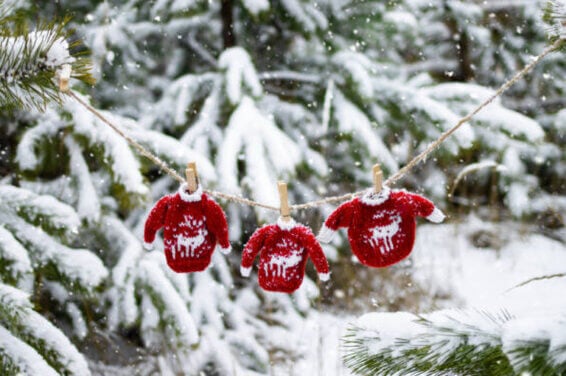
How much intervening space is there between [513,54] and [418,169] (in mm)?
1588

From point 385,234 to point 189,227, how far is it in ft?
1.74

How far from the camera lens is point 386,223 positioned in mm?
1206

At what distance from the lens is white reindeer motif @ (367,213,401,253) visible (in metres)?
1.21

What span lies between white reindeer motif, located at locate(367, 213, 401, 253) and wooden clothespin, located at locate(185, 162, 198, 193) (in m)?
0.49

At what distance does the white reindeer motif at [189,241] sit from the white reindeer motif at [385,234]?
0.46 metres

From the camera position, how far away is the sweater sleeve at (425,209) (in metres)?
1.20

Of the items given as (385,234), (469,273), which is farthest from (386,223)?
(469,273)

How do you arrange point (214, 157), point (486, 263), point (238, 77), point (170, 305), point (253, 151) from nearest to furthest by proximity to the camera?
point (170, 305)
point (253, 151)
point (238, 77)
point (214, 157)
point (486, 263)

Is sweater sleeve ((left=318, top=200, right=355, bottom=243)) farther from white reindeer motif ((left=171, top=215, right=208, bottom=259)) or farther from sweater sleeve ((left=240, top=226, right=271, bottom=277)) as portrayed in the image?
white reindeer motif ((left=171, top=215, right=208, bottom=259))

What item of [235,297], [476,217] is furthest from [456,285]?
[235,297]

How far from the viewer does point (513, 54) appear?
4672 mm

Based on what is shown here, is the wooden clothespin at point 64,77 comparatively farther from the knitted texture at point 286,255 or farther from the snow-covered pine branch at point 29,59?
the knitted texture at point 286,255

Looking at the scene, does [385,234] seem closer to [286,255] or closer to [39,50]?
[286,255]

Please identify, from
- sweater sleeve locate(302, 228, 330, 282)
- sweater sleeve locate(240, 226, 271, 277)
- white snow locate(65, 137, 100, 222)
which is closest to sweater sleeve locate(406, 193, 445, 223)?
sweater sleeve locate(302, 228, 330, 282)
